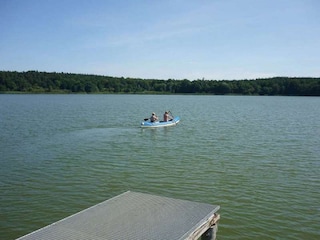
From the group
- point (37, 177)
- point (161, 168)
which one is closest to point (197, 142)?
point (161, 168)

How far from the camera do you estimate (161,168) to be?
1304 centimetres

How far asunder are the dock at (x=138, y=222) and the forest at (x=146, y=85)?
4420 inches

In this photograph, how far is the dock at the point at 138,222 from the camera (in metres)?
5.47

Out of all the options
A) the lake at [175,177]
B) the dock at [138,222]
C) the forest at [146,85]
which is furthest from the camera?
the forest at [146,85]

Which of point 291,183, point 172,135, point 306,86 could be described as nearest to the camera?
point 291,183

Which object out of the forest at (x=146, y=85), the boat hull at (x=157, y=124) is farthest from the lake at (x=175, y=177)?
the forest at (x=146, y=85)

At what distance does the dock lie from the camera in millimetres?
5473

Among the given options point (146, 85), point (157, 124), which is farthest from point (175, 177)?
point (146, 85)

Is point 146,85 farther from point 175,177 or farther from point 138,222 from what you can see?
point 138,222

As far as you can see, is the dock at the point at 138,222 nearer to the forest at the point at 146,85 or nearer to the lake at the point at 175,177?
the lake at the point at 175,177

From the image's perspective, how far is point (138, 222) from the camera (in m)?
6.06

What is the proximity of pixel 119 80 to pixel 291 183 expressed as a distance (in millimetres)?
132768

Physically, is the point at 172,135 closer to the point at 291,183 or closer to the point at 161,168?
the point at 161,168

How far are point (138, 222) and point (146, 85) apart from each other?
134768mm
